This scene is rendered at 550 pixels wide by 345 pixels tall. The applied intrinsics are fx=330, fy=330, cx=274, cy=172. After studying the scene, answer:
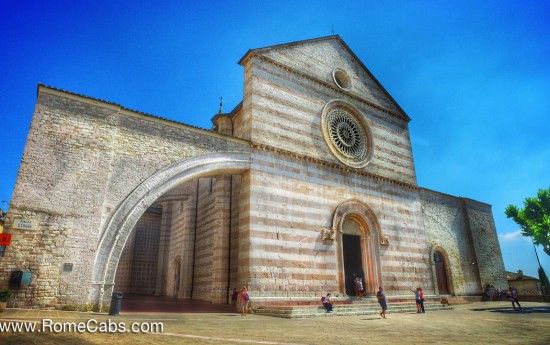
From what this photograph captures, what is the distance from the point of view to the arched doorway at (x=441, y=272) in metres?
20.5

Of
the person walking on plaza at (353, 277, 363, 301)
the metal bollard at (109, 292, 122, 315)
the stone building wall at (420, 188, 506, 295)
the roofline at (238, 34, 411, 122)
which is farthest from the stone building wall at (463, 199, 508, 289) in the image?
the metal bollard at (109, 292, 122, 315)

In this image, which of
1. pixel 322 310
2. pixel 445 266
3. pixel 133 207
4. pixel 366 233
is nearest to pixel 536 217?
pixel 445 266

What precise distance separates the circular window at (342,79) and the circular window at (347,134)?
1.39 meters

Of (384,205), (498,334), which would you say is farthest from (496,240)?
(498,334)

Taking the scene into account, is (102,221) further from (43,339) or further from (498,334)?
(498,334)

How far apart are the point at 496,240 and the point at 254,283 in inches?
834

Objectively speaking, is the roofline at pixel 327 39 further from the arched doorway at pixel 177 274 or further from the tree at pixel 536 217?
the tree at pixel 536 217

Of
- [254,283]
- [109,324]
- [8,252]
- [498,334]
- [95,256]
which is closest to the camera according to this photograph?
[109,324]

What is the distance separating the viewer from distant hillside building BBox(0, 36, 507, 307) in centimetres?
1009

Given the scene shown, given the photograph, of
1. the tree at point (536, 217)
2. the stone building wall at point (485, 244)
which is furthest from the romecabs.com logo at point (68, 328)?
the tree at point (536, 217)

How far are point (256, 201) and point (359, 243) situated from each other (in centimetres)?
647

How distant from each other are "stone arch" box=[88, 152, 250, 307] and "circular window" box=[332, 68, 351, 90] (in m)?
9.00

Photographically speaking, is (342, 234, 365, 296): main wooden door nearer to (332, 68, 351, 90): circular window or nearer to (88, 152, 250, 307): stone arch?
(88, 152, 250, 307): stone arch

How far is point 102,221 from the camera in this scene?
415 inches
